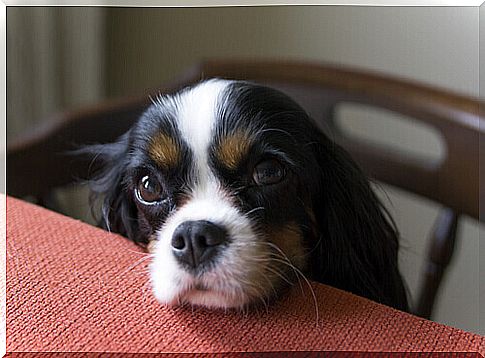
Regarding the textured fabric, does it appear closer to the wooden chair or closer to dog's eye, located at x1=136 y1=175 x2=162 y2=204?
dog's eye, located at x1=136 y1=175 x2=162 y2=204

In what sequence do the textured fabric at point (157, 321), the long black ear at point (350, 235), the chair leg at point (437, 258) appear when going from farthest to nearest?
the chair leg at point (437, 258)
the long black ear at point (350, 235)
the textured fabric at point (157, 321)

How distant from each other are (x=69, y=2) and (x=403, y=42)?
399 millimetres

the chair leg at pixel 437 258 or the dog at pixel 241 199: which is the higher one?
the dog at pixel 241 199

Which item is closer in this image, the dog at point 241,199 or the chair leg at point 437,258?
the dog at point 241,199

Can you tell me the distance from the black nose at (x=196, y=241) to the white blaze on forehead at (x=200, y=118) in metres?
0.06

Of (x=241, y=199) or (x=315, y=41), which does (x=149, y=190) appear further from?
(x=315, y=41)

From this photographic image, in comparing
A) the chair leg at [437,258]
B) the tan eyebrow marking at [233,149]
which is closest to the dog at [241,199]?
the tan eyebrow marking at [233,149]

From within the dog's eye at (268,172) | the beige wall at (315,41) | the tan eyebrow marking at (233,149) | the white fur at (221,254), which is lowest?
the white fur at (221,254)

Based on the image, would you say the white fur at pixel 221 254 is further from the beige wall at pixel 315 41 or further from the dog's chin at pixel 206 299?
the beige wall at pixel 315 41

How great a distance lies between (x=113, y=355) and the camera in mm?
603

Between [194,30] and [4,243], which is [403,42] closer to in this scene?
[194,30]

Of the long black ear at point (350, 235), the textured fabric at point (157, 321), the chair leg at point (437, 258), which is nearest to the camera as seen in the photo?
the textured fabric at point (157, 321)

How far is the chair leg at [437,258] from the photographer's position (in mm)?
987

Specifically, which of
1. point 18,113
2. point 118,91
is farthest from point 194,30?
point 18,113
